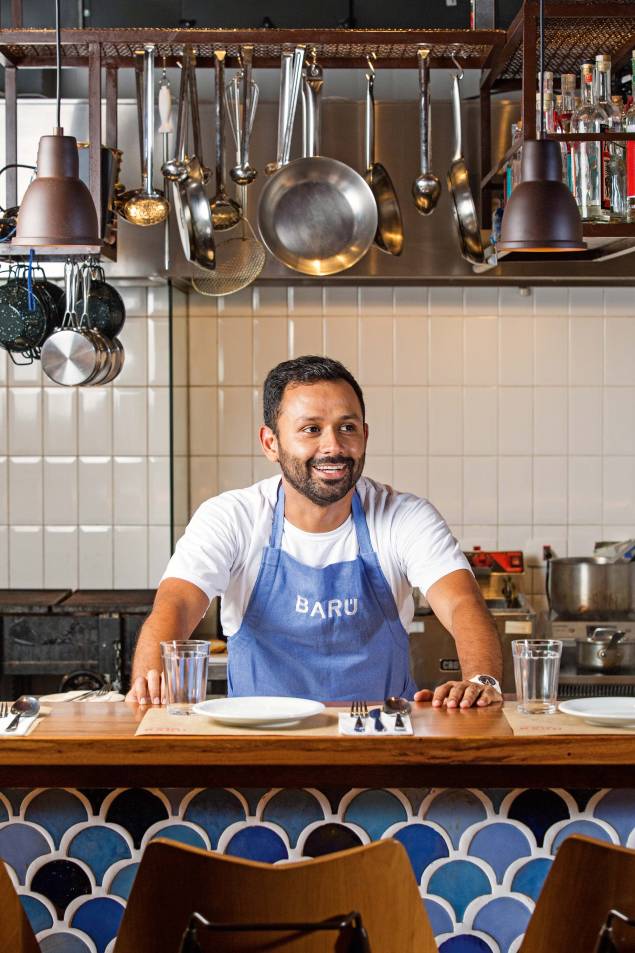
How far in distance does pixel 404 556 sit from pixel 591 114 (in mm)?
1316

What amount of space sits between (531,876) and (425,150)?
1.86 meters

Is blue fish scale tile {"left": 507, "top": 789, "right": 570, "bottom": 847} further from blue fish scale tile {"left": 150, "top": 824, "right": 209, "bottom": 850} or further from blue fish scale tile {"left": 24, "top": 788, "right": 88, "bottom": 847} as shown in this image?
blue fish scale tile {"left": 24, "top": 788, "right": 88, "bottom": 847}

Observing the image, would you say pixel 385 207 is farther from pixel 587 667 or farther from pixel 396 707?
pixel 396 707

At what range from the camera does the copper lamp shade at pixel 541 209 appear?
240 centimetres

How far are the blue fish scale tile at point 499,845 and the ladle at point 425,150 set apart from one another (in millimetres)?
1776

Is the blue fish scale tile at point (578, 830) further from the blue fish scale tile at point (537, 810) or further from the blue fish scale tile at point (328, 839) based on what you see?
the blue fish scale tile at point (328, 839)

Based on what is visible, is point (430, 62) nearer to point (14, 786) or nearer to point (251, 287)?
point (251, 287)

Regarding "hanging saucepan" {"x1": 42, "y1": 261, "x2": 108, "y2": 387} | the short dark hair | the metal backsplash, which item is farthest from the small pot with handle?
"hanging saucepan" {"x1": 42, "y1": 261, "x2": 108, "y2": 387}

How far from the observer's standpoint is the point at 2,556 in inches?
168

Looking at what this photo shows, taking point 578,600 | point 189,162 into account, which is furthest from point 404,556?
point 578,600

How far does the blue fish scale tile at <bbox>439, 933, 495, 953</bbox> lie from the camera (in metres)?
1.96

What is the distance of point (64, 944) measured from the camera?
1961mm

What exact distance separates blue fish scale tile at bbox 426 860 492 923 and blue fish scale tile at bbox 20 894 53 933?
1.93 feet

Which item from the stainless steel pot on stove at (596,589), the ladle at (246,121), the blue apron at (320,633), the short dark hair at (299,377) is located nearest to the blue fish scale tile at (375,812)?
the blue apron at (320,633)
